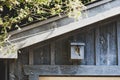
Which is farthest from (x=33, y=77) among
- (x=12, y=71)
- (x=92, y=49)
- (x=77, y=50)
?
(x=92, y=49)

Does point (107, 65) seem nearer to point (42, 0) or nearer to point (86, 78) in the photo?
point (86, 78)

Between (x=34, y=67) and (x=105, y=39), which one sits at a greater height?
(x=105, y=39)

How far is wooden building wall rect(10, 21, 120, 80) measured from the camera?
593 cm

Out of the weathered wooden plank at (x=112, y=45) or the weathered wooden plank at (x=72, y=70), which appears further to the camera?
the weathered wooden plank at (x=112, y=45)

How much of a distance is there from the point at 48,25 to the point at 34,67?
2.42 feet

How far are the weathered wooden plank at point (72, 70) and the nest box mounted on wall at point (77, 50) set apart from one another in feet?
0.71

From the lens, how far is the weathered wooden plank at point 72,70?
589 centimetres

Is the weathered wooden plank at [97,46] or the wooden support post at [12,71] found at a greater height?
the weathered wooden plank at [97,46]

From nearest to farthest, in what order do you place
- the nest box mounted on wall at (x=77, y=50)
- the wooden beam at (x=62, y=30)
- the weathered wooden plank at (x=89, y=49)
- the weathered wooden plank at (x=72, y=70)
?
1. the wooden beam at (x=62, y=30)
2. the nest box mounted on wall at (x=77, y=50)
3. the weathered wooden plank at (x=72, y=70)
4. the weathered wooden plank at (x=89, y=49)

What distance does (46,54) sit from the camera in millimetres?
5957

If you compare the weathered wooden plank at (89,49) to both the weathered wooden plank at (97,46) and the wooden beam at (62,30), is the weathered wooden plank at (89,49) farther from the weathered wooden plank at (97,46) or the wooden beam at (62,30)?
the wooden beam at (62,30)

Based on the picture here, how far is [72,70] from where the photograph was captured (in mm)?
5918

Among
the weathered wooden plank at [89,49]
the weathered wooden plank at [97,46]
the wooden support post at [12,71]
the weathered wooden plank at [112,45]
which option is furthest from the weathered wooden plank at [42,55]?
the weathered wooden plank at [112,45]

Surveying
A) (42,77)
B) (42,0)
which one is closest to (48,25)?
(42,0)
